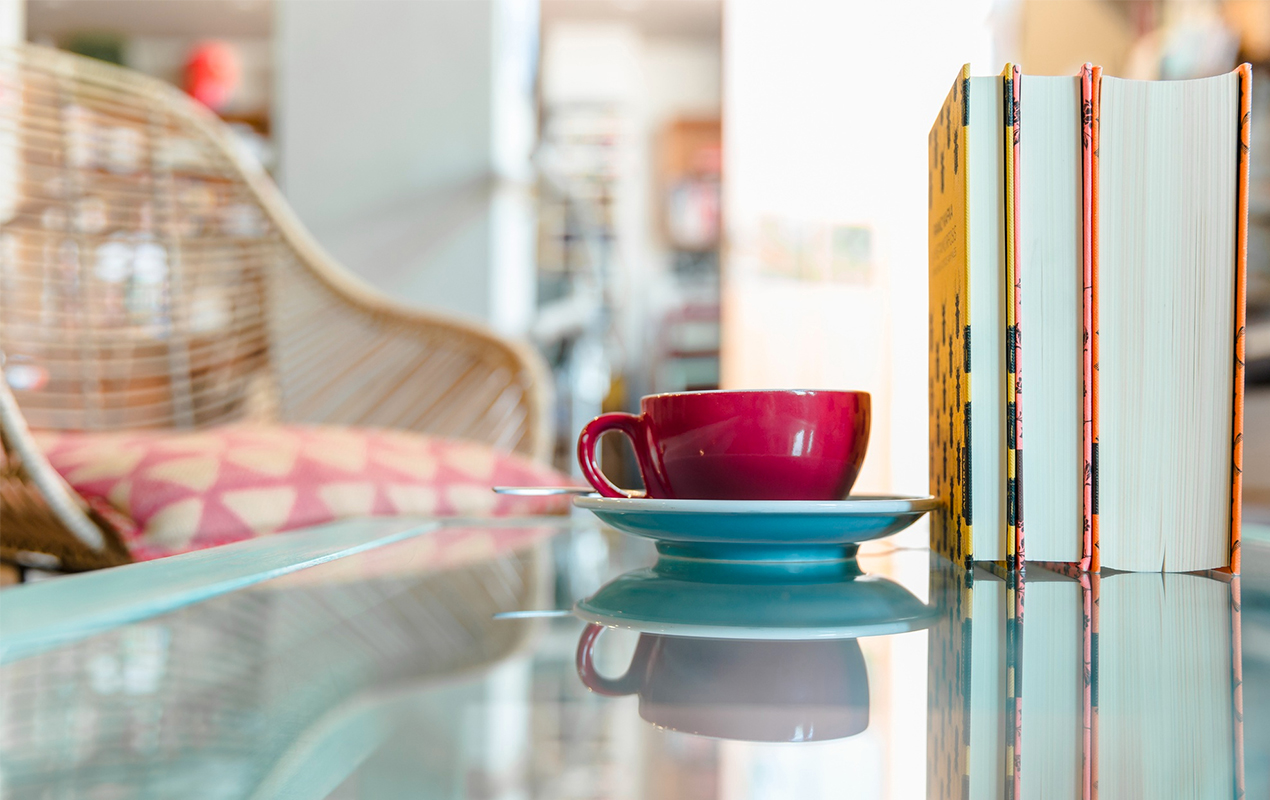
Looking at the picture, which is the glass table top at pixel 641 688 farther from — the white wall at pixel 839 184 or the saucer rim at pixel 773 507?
the white wall at pixel 839 184

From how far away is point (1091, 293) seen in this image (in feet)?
1.13

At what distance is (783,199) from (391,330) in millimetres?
1599

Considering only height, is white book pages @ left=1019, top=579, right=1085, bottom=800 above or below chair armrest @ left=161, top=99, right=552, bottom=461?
below

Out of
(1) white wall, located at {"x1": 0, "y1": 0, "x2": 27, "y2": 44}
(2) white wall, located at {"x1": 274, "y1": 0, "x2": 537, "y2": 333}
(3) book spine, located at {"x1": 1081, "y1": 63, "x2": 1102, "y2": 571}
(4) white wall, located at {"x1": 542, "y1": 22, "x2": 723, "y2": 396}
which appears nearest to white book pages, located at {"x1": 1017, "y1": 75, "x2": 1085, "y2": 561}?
(3) book spine, located at {"x1": 1081, "y1": 63, "x2": 1102, "y2": 571}

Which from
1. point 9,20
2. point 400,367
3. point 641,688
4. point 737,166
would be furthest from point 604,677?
point 737,166

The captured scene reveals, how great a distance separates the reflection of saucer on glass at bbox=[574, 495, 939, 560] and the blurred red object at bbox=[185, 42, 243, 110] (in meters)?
5.26

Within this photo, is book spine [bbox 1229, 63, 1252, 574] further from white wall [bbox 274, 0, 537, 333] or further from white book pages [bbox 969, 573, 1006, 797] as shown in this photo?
white wall [bbox 274, 0, 537, 333]

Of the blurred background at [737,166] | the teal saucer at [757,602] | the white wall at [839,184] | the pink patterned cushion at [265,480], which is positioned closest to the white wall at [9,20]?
the blurred background at [737,166]

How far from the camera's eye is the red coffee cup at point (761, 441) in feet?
1.26

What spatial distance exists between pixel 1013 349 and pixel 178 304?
125 centimetres

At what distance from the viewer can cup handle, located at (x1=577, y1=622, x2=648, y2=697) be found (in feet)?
0.62

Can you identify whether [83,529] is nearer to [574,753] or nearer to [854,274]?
[574,753]

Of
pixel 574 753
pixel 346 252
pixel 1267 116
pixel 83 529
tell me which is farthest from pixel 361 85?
pixel 1267 116

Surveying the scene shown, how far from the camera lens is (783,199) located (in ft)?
8.82
